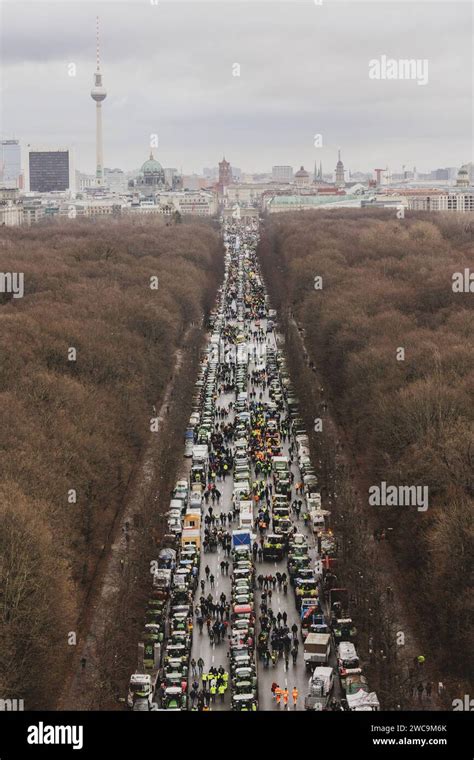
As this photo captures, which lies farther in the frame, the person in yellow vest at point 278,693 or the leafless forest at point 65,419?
the person in yellow vest at point 278,693

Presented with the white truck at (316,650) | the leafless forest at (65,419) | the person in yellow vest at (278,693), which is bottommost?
the person in yellow vest at (278,693)

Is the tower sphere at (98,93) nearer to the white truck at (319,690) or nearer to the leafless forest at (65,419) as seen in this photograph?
the leafless forest at (65,419)

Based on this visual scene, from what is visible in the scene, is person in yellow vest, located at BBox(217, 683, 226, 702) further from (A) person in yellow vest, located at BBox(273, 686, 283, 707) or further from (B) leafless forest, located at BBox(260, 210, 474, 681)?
(B) leafless forest, located at BBox(260, 210, 474, 681)

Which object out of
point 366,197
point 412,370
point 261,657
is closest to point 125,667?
point 261,657

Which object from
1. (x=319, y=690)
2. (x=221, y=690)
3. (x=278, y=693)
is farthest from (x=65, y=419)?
(x=319, y=690)

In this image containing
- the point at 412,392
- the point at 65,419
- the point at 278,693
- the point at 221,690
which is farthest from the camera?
the point at 412,392

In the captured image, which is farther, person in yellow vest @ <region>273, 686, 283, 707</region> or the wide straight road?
the wide straight road

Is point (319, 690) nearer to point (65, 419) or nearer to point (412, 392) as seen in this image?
point (65, 419)

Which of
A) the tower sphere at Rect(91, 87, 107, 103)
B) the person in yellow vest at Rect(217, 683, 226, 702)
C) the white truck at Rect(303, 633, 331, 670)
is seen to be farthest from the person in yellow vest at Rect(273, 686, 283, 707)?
the tower sphere at Rect(91, 87, 107, 103)

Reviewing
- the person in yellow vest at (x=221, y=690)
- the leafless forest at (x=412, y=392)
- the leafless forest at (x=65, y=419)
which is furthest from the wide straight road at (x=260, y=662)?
the leafless forest at (x=65, y=419)

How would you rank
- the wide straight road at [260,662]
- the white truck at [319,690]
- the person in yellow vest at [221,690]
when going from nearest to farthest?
the white truck at [319,690]
the person in yellow vest at [221,690]
the wide straight road at [260,662]

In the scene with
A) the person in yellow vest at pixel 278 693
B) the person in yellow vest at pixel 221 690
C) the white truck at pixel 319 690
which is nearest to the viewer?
the white truck at pixel 319 690

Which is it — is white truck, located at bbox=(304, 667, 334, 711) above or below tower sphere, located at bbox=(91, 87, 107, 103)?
below
